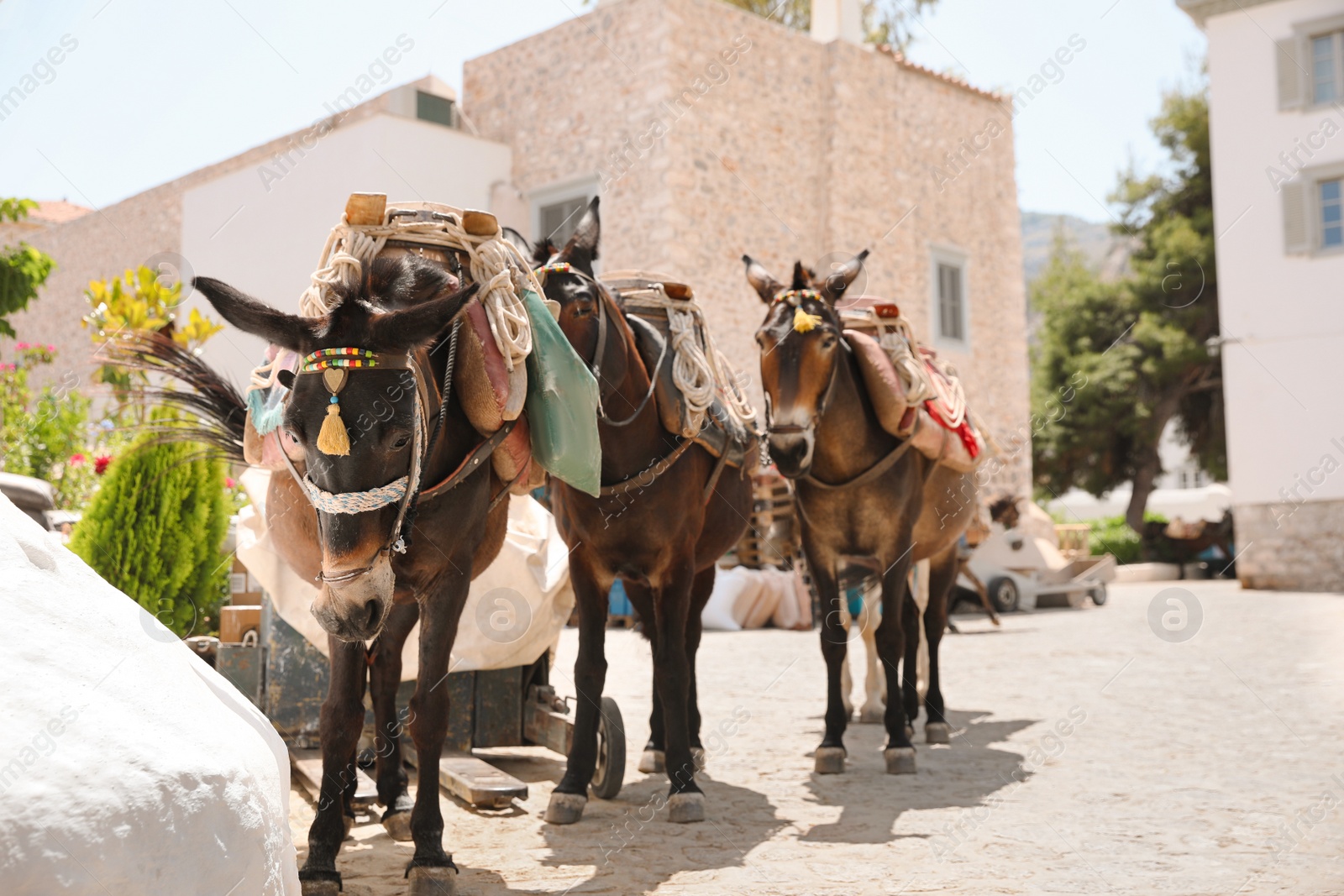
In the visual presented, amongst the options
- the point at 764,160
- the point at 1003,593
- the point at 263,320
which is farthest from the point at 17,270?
the point at 1003,593

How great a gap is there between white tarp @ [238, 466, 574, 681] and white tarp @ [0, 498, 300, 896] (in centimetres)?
237

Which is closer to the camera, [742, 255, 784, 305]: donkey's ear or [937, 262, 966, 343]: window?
[742, 255, 784, 305]: donkey's ear

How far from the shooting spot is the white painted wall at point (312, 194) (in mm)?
15398

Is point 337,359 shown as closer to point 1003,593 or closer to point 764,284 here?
point 764,284

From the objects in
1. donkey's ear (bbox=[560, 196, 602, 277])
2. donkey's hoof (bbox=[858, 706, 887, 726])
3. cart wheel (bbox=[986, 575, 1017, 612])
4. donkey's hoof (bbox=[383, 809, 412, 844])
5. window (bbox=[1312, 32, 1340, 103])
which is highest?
window (bbox=[1312, 32, 1340, 103])

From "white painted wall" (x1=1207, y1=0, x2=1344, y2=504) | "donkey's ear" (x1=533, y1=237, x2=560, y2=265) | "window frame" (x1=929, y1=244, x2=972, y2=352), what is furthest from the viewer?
"window frame" (x1=929, y1=244, x2=972, y2=352)

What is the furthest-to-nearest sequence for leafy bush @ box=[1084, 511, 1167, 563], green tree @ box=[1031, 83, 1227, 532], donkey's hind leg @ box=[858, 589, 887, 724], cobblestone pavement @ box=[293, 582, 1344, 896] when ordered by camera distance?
green tree @ box=[1031, 83, 1227, 532] < leafy bush @ box=[1084, 511, 1167, 563] < donkey's hind leg @ box=[858, 589, 887, 724] < cobblestone pavement @ box=[293, 582, 1344, 896]

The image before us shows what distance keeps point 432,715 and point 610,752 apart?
155 cm

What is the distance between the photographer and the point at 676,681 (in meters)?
4.61

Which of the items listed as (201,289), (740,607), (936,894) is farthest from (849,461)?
(740,607)

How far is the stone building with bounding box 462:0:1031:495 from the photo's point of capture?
52.9 feet

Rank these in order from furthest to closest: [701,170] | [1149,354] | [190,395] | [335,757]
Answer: [1149,354]
[701,170]
[190,395]
[335,757]

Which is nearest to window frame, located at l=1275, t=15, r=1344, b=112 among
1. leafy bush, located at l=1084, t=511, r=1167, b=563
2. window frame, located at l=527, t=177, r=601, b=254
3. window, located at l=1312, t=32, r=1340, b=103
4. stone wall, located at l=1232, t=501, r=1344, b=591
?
window, located at l=1312, t=32, r=1340, b=103

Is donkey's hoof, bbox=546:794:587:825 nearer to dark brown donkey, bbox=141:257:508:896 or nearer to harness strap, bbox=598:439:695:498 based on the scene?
dark brown donkey, bbox=141:257:508:896
